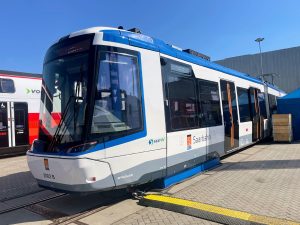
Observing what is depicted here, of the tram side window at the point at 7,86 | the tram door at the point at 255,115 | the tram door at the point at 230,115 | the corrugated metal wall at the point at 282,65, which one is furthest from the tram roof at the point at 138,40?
the corrugated metal wall at the point at 282,65

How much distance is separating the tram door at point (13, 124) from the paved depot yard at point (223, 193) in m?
4.22

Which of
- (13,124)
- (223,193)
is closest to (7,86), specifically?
(13,124)

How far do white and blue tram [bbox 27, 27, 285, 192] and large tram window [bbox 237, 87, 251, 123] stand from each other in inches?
188

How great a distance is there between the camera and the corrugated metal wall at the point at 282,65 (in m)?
33.9

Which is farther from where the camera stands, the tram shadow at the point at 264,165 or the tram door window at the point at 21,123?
the tram door window at the point at 21,123

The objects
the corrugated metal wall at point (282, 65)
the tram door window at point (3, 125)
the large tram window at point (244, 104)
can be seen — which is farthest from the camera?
the corrugated metal wall at point (282, 65)

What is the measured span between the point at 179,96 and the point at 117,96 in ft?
6.94

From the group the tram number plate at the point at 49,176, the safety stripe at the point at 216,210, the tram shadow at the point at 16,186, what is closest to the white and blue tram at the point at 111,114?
the tram number plate at the point at 49,176

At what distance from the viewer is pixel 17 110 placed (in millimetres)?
14508

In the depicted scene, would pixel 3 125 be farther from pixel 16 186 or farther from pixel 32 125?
pixel 16 186

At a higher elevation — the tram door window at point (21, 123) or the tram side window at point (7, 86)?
the tram side window at point (7, 86)

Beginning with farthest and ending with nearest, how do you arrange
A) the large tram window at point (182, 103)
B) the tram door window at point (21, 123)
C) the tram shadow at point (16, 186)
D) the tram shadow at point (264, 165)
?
the tram door window at point (21, 123)
the tram shadow at point (264, 165)
the tram shadow at point (16, 186)
the large tram window at point (182, 103)

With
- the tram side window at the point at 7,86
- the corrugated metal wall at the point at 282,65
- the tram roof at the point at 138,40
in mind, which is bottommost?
the tram roof at the point at 138,40

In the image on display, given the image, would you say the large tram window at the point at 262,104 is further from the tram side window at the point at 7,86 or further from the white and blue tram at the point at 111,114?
the tram side window at the point at 7,86
